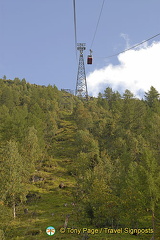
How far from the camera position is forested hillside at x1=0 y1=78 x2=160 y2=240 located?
31516mm

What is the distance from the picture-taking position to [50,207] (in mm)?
49219

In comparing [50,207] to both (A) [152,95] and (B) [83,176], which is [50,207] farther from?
(A) [152,95]

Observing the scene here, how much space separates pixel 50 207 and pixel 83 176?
12242mm

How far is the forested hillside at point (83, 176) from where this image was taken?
3152 cm

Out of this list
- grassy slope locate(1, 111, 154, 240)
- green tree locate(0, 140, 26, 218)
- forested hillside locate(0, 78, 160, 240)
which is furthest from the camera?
green tree locate(0, 140, 26, 218)

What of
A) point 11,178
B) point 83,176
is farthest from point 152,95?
point 11,178

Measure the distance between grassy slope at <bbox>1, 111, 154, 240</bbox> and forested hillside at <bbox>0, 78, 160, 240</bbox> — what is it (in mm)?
148

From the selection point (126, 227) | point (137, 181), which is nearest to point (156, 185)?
point (137, 181)

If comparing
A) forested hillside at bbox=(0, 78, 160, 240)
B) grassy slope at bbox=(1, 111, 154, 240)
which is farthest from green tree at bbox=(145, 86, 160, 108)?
grassy slope at bbox=(1, 111, 154, 240)

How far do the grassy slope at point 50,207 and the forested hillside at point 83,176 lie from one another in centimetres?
15

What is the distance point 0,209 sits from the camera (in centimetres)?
3017

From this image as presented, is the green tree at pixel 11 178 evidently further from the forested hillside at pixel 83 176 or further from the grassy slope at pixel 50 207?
the grassy slope at pixel 50 207

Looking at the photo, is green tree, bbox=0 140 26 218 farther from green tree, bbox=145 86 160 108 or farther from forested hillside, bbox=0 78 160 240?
green tree, bbox=145 86 160 108

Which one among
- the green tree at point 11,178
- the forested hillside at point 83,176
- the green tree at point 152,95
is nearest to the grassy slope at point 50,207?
the forested hillside at point 83,176
